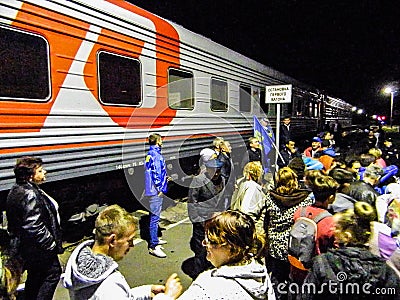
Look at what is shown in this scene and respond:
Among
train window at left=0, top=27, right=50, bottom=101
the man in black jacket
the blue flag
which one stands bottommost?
the man in black jacket

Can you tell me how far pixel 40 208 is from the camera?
2.81 meters

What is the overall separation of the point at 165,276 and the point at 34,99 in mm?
2507

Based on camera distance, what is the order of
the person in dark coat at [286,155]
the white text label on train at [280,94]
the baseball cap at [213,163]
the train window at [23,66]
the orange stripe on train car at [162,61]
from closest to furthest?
the train window at [23,66] < the baseball cap at [213,163] < the orange stripe on train car at [162,61] < the white text label on train at [280,94] < the person in dark coat at [286,155]

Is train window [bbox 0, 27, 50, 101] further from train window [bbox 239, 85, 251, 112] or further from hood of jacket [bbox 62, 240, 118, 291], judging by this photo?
train window [bbox 239, 85, 251, 112]

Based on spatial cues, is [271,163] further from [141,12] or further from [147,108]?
[141,12]

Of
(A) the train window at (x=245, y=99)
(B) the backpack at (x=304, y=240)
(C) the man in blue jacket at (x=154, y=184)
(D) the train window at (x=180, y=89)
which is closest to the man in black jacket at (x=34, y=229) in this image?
(C) the man in blue jacket at (x=154, y=184)

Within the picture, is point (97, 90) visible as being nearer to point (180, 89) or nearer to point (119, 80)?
point (119, 80)

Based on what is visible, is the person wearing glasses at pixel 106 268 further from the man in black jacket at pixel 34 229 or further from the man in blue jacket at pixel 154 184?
the man in blue jacket at pixel 154 184

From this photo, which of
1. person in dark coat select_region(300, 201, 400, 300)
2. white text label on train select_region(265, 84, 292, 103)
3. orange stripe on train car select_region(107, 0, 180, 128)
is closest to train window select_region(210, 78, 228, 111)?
white text label on train select_region(265, 84, 292, 103)

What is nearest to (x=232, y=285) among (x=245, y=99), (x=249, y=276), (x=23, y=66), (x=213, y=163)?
(x=249, y=276)

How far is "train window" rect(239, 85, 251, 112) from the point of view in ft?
29.3

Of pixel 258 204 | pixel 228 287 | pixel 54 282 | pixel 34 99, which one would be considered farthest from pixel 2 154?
pixel 228 287

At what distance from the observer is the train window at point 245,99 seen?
29.3ft

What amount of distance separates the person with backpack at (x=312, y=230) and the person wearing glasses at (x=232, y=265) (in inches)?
30.5
